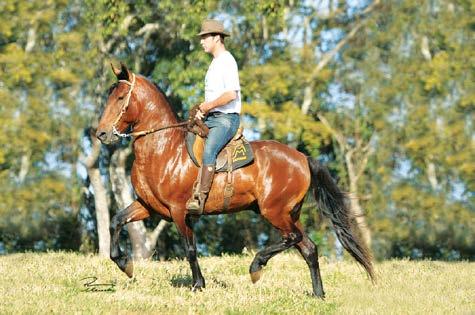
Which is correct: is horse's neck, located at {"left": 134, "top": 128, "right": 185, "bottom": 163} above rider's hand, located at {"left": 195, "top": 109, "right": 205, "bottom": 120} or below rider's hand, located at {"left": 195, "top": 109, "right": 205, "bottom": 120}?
below

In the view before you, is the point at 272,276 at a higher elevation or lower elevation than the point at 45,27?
lower

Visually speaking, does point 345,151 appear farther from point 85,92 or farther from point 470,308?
point 470,308

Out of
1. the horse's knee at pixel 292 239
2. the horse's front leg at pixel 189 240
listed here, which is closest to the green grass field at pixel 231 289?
the horse's front leg at pixel 189 240

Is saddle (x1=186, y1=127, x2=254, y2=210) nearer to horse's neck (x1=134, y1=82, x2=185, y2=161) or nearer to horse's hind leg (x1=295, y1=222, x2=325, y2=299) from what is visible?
horse's neck (x1=134, y1=82, x2=185, y2=161)

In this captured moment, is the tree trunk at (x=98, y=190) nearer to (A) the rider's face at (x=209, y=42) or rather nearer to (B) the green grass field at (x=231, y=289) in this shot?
(B) the green grass field at (x=231, y=289)

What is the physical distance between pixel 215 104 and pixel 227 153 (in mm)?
778

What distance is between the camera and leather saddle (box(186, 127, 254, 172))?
987cm

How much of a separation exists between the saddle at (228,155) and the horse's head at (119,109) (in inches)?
34.6

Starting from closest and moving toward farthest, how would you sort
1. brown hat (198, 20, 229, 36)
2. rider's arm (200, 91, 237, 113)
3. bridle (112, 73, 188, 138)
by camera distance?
rider's arm (200, 91, 237, 113), brown hat (198, 20, 229, 36), bridle (112, 73, 188, 138)

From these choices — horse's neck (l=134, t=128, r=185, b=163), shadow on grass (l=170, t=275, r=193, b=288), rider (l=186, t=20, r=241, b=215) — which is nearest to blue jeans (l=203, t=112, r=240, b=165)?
rider (l=186, t=20, r=241, b=215)

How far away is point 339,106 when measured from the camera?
25672 mm

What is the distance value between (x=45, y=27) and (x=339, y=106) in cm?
1039

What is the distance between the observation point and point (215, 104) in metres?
9.52

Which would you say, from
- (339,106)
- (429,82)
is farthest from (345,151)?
(429,82)
